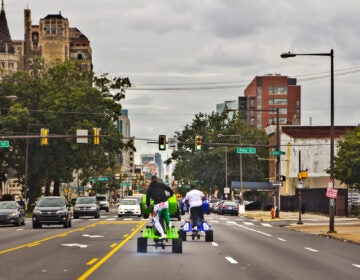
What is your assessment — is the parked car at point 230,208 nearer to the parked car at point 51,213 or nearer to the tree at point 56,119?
the tree at point 56,119

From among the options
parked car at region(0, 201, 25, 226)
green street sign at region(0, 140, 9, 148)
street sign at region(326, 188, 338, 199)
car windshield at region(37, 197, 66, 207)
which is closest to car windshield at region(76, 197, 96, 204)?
green street sign at region(0, 140, 9, 148)

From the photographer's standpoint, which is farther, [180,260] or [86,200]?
[86,200]

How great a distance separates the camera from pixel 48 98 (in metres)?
81.4

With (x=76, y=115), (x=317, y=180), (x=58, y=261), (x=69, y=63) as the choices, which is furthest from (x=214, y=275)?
(x=317, y=180)

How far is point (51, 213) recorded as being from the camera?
43.5m

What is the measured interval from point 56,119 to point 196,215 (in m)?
53.6

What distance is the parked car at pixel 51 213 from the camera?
43500mm

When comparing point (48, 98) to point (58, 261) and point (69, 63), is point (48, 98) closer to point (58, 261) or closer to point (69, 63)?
point (69, 63)

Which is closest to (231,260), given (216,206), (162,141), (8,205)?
(8,205)

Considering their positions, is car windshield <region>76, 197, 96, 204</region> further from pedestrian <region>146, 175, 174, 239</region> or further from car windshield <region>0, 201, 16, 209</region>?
pedestrian <region>146, 175, 174, 239</region>

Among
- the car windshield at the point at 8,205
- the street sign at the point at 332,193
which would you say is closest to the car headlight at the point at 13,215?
the car windshield at the point at 8,205

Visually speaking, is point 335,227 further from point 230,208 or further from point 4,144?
point 230,208

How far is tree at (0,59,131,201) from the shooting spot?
7981cm

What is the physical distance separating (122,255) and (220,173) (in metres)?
106
